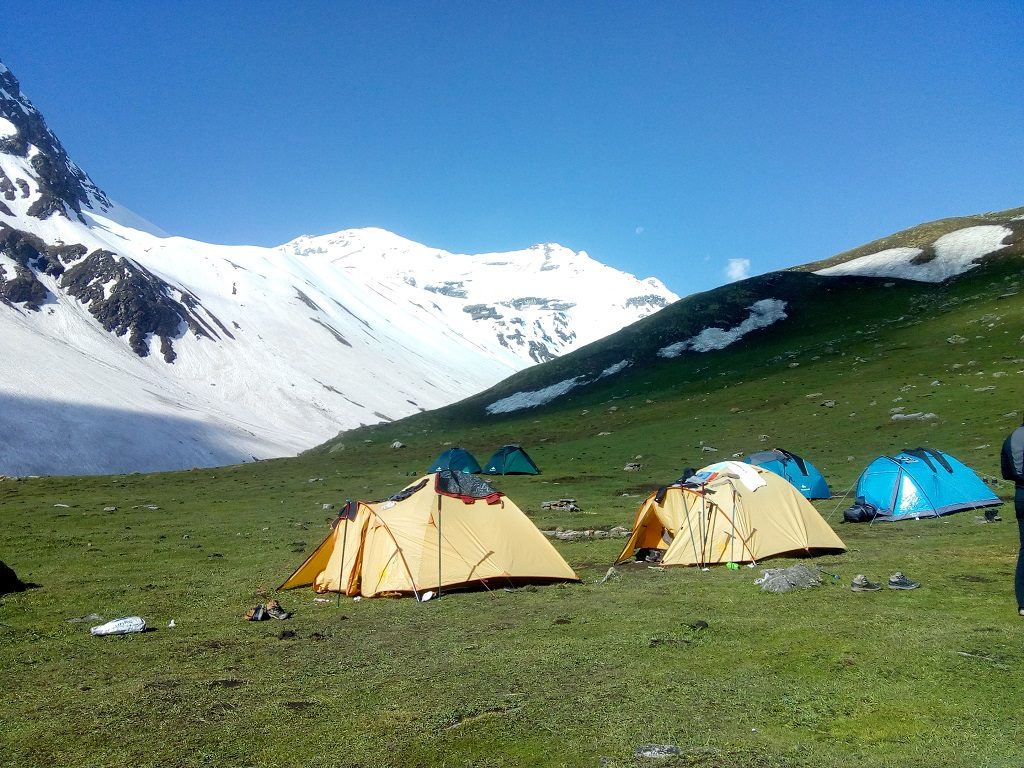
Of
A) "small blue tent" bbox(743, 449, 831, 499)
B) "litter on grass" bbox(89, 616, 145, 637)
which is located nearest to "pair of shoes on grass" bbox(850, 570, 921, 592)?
"litter on grass" bbox(89, 616, 145, 637)

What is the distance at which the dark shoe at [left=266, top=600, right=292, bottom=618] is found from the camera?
58.5ft

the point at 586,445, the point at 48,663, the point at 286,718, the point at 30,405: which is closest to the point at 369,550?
the point at 48,663

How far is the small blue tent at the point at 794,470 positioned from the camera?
34250 mm

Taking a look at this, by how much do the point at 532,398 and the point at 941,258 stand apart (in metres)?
55.5

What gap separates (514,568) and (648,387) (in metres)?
64.4

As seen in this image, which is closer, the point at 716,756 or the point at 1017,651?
the point at 716,756

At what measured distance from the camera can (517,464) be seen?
2163 inches

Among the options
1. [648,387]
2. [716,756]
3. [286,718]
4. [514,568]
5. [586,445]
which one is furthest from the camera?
[648,387]

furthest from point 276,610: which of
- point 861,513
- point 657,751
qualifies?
point 861,513

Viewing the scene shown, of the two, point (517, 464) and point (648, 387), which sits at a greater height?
point (648, 387)

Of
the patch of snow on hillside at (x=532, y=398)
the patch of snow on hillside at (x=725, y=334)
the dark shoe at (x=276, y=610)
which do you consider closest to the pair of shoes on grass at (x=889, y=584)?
the dark shoe at (x=276, y=610)

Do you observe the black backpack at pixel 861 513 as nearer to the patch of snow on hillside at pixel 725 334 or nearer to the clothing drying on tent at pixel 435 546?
the clothing drying on tent at pixel 435 546

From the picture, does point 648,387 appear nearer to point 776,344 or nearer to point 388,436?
point 776,344

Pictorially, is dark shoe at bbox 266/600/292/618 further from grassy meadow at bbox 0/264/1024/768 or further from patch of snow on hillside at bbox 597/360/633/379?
patch of snow on hillside at bbox 597/360/633/379
